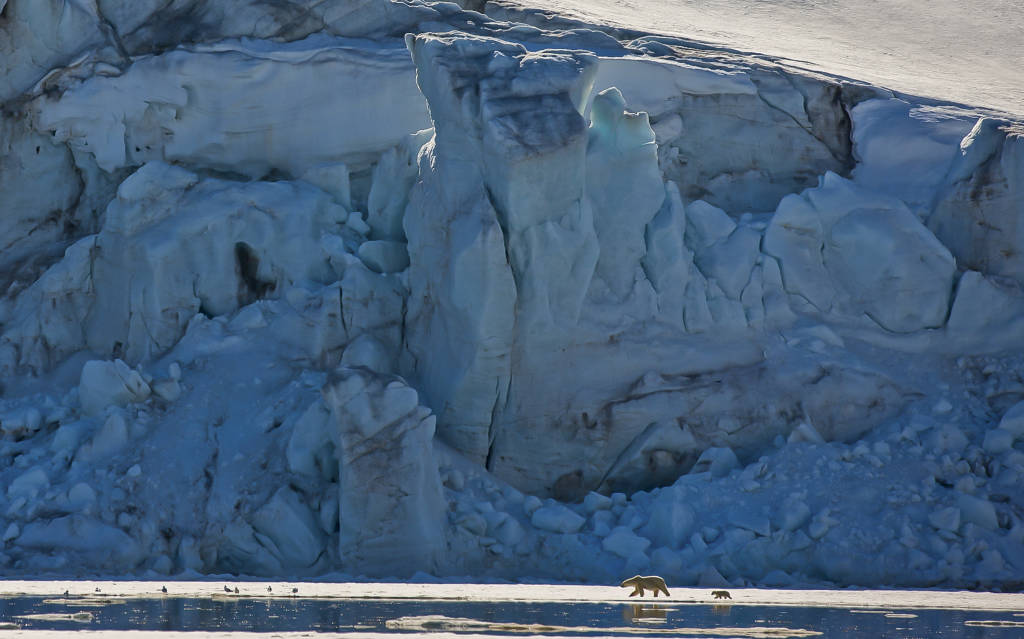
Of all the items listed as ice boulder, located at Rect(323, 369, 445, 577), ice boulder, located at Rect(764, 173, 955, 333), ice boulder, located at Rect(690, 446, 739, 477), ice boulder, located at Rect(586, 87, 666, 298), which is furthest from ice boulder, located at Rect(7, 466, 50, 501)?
ice boulder, located at Rect(764, 173, 955, 333)

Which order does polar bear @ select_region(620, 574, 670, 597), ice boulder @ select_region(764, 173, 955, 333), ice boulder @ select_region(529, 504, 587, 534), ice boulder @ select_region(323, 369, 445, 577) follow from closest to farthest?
polar bear @ select_region(620, 574, 670, 597) → ice boulder @ select_region(323, 369, 445, 577) → ice boulder @ select_region(529, 504, 587, 534) → ice boulder @ select_region(764, 173, 955, 333)

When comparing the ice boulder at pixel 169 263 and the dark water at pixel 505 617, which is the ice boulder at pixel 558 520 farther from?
the ice boulder at pixel 169 263

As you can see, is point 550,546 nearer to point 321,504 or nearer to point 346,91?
point 321,504

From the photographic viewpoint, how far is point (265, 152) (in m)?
18.6

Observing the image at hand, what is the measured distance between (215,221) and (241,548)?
4.10 m

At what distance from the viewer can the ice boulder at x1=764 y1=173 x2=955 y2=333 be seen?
675 inches

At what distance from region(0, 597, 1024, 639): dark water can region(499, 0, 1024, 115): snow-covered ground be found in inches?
382

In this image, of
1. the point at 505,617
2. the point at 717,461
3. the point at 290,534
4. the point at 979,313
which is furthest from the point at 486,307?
the point at 505,617

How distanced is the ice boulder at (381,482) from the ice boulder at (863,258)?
4.90 metres

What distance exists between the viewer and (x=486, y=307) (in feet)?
52.5

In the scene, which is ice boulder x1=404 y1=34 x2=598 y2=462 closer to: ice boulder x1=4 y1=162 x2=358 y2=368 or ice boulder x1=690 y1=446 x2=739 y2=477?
ice boulder x1=4 y1=162 x2=358 y2=368

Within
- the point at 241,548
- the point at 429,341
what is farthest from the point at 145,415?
the point at 429,341

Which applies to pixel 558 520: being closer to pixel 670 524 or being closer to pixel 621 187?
pixel 670 524

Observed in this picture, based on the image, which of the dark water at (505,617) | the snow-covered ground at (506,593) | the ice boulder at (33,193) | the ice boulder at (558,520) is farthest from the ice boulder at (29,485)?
the ice boulder at (558,520)
